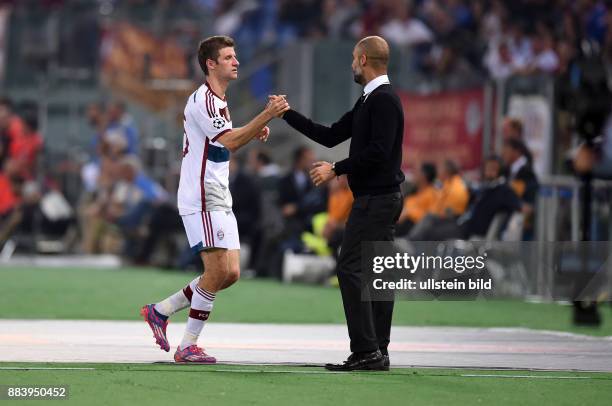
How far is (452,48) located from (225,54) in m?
17.0

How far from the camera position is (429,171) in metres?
21.4

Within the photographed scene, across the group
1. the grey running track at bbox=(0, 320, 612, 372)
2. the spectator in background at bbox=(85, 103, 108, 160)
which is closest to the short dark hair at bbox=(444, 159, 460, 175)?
the grey running track at bbox=(0, 320, 612, 372)

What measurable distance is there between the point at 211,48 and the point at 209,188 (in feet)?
3.42

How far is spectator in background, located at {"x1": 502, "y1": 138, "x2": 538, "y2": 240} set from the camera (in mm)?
19562

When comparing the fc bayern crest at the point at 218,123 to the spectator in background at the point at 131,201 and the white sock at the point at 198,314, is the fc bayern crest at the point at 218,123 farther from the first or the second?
the spectator in background at the point at 131,201

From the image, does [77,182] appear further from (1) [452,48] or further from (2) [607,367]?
(2) [607,367]

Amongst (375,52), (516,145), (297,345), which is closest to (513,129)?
(516,145)

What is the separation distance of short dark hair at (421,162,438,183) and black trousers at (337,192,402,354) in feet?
35.9

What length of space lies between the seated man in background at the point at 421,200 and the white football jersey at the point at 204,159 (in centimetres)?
1097

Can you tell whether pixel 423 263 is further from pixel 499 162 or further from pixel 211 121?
pixel 499 162

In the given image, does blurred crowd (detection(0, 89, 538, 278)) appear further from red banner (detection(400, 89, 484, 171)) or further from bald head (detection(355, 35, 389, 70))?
bald head (detection(355, 35, 389, 70))

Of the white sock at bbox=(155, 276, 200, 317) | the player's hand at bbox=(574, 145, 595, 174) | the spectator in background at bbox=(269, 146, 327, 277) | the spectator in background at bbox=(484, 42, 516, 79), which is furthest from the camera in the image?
the spectator in background at bbox=(484, 42, 516, 79)

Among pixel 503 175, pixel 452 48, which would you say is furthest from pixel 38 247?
pixel 503 175

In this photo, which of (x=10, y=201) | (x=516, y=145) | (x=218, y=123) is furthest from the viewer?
(x=10, y=201)
